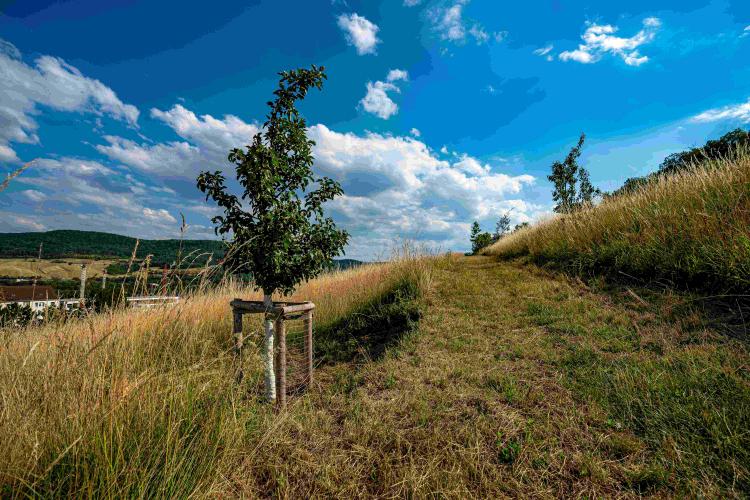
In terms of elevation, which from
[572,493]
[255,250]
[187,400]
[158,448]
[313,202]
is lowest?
[572,493]

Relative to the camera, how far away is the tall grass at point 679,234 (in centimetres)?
463

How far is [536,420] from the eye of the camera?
9.62 feet

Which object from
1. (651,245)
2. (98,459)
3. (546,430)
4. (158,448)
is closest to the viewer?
(98,459)

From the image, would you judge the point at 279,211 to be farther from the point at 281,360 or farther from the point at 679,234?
the point at 679,234

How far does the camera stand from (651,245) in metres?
6.01

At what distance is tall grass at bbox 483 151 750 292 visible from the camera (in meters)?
4.63

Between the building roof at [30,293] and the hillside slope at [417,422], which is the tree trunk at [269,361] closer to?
the hillside slope at [417,422]

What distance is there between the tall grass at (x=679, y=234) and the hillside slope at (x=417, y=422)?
2.91ft

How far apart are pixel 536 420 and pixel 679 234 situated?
5075 millimetres

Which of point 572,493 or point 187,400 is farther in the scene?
point 187,400

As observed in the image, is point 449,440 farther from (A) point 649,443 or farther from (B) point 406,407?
(A) point 649,443

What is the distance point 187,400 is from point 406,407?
6.95 feet

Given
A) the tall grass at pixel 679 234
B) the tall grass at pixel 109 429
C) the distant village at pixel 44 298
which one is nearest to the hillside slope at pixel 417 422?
the tall grass at pixel 109 429

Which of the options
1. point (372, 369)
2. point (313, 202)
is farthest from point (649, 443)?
point (313, 202)
